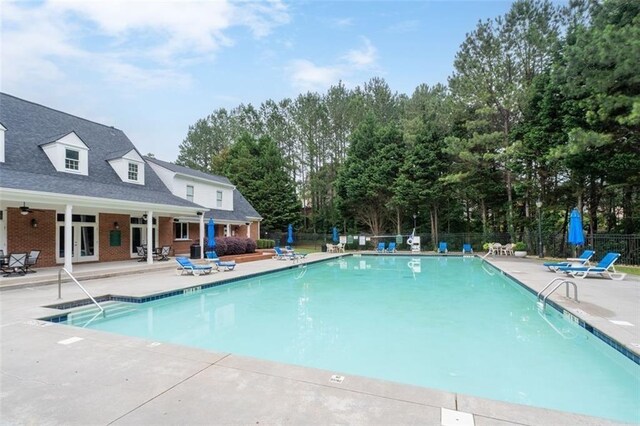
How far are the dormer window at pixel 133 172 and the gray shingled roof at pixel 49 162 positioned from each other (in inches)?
18.4

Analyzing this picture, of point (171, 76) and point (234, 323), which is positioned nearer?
point (234, 323)

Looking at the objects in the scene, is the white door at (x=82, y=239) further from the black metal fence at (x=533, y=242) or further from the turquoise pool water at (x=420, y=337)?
the black metal fence at (x=533, y=242)

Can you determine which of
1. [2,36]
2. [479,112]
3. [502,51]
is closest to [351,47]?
[479,112]

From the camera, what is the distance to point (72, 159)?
45.5ft

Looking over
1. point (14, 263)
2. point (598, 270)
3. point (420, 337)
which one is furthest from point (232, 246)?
point (598, 270)

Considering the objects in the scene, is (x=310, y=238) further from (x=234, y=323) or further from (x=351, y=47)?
(x=234, y=323)

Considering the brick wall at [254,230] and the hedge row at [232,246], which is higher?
the brick wall at [254,230]

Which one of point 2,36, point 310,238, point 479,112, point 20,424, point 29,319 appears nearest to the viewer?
point 20,424

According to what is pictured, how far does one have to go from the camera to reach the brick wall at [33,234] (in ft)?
38.5

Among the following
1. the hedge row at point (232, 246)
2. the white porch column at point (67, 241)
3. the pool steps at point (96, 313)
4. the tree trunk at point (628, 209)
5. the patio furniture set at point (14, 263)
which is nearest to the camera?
the pool steps at point (96, 313)

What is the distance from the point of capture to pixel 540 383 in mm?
4238

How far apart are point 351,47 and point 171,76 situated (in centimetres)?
1060

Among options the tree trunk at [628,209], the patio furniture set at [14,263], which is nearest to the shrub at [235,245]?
the patio furniture set at [14,263]

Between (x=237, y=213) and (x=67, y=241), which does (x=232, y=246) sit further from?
(x=67, y=241)
